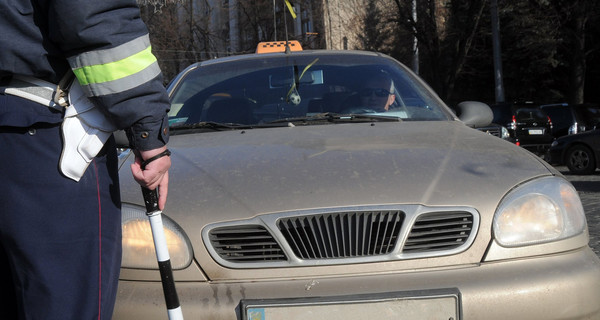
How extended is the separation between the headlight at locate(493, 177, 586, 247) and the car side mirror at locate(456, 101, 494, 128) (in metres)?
1.28

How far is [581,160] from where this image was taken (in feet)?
52.0

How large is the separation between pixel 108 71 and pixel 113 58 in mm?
41

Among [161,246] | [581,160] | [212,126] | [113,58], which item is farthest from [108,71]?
[581,160]

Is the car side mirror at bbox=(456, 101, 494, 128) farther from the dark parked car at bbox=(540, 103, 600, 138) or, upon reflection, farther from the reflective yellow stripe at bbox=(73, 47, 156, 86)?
the dark parked car at bbox=(540, 103, 600, 138)

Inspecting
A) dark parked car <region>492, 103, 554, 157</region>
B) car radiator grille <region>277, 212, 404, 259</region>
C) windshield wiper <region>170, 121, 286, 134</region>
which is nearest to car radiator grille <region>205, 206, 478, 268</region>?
car radiator grille <region>277, 212, 404, 259</region>

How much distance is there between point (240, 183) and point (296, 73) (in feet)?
5.47

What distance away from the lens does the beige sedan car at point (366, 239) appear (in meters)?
2.58

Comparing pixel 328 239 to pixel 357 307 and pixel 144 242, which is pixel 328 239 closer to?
Answer: pixel 357 307

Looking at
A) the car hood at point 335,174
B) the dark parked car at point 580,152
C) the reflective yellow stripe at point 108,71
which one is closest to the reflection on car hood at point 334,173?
the car hood at point 335,174

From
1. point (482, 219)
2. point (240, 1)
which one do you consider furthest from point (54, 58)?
point (240, 1)

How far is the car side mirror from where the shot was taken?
4.19 meters

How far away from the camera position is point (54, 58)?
1919mm

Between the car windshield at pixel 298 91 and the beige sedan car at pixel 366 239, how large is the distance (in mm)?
960

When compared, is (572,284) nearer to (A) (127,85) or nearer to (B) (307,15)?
(A) (127,85)
